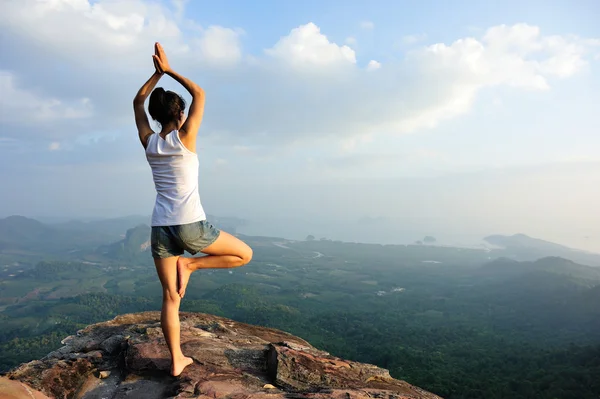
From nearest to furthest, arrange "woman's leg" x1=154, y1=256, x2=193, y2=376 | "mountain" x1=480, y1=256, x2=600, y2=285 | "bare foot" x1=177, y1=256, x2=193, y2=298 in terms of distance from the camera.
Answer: "woman's leg" x1=154, y1=256, x2=193, y2=376, "bare foot" x1=177, y1=256, x2=193, y2=298, "mountain" x1=480, y1=256, x2=600, y2=285

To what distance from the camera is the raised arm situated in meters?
3.43

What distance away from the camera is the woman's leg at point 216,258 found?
3.92m

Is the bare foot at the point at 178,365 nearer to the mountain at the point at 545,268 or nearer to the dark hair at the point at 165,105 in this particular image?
the dark hair at the point at 165,105

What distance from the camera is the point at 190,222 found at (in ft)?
11.5

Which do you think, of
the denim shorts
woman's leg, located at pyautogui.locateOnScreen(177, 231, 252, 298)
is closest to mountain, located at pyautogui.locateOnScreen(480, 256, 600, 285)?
woman's leg, located at pyautogui.locateOnScreen(177, 231, 252, 298)

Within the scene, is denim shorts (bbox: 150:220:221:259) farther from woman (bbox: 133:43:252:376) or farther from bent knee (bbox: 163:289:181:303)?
bent knee (bbox: 163:289:181:303)

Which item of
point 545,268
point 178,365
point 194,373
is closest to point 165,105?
point 178,365

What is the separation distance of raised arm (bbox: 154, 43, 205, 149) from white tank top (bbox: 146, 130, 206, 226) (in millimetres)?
90

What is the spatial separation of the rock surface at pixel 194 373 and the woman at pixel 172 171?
4.01 ft

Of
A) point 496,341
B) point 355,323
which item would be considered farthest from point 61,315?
point 496,341

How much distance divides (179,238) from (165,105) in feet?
4.44

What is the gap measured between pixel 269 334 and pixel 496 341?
68.6 meters

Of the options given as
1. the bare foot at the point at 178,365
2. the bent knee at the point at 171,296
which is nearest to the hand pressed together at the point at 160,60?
the bent knee at the point at 171,296

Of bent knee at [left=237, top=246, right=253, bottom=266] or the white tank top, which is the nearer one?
the white tank top
